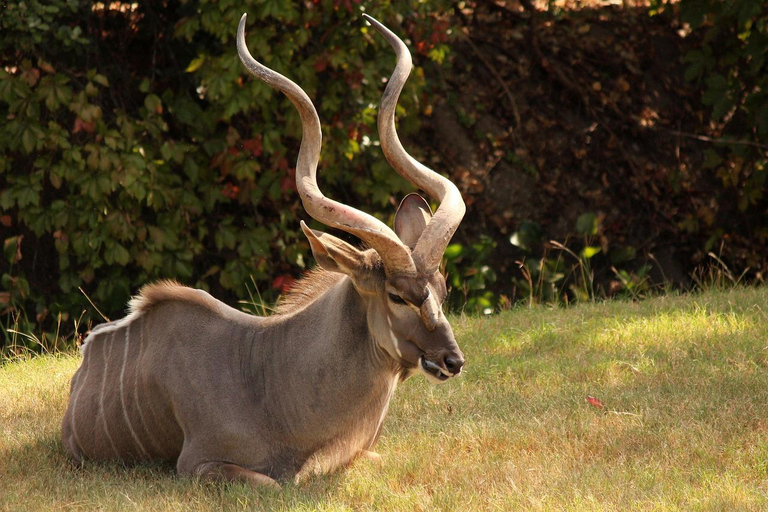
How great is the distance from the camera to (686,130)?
9.12 metres

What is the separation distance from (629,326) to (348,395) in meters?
2.29

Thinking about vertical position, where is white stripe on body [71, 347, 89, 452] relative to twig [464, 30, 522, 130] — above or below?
below

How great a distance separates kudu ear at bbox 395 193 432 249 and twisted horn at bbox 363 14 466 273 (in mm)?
80

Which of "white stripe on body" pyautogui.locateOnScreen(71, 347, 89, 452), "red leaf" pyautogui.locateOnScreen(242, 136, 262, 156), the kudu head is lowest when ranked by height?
"white stripe on body" pyautogui.locateOnScreen(71, 347, 89, 452)

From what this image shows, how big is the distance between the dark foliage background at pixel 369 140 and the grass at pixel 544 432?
139 centimetres

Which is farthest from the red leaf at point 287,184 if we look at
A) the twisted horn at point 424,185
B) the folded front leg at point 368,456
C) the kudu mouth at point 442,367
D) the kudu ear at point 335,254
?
the kudu mouth at point 442,367

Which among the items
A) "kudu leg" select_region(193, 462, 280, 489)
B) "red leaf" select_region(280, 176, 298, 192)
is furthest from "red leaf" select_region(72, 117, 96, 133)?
"kudu leg" select_region(193, 462, 280, 489)

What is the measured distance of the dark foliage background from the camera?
6.82m

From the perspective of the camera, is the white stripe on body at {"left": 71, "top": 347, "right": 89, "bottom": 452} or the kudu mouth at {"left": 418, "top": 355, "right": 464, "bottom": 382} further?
the white stripe on body at {"left": 71, "top": 347, "right": 89, "bottom": 452}

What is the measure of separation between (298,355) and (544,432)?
43.2 inches

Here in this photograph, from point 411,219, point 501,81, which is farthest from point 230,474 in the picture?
point 501,81

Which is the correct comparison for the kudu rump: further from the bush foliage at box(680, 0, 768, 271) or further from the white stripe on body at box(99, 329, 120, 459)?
the bush foliage at box(680, 0, 768, 271)

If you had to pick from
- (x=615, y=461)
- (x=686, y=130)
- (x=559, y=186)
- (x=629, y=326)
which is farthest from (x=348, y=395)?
(x=686, y=130)

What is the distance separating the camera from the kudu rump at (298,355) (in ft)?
11.9
